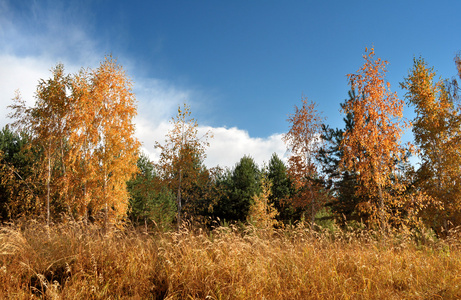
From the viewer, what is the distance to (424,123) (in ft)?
53.3

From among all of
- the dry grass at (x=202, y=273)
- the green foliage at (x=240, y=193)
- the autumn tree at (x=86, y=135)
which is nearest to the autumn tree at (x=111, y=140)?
the autumn tree at (x=86, y=135)

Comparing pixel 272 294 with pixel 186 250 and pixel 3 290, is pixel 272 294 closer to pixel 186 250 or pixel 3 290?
pixel 186 250

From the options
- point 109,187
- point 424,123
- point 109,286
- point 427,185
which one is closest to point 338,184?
point 427,185

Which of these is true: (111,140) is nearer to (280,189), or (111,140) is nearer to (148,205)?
(148,205)

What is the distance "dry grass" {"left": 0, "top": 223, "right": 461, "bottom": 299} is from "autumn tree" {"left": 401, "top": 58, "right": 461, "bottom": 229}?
11.2m

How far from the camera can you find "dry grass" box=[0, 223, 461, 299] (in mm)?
4418

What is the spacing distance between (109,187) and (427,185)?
15885 mm

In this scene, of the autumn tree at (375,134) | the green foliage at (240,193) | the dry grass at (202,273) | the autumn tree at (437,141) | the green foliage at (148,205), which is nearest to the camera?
the dry grass at (202,273)

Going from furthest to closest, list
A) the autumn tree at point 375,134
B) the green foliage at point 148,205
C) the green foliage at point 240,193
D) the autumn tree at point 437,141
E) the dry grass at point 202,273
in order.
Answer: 1. the green foliage at point 240,193
2. the green foliage at point 148,205
3. the autumn tree at point 437,141
4. the autumn tree at point 375,134
5. the dry grass at point 202,273

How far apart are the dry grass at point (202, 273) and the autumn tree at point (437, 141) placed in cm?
1115

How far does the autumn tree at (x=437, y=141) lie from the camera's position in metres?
15.1

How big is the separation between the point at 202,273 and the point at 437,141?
53.7ft

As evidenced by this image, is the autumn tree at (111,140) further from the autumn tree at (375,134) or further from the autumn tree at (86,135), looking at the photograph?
the autumn tree at (375,134)

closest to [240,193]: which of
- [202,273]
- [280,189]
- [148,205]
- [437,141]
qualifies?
[280,189]
